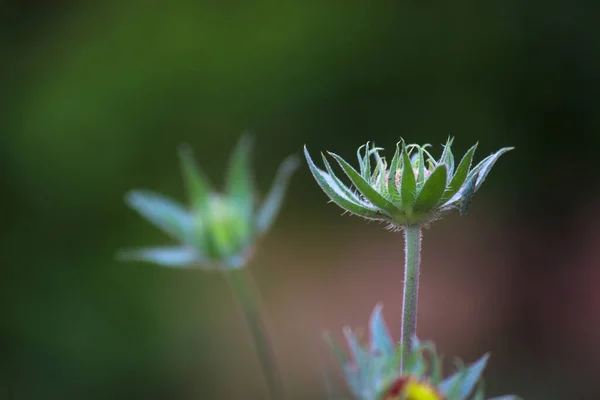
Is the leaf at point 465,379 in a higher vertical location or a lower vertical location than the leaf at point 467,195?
lower

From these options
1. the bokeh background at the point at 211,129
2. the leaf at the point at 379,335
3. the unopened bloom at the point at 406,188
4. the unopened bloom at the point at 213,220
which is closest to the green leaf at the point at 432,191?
the unopened bloom at the point at 406,188

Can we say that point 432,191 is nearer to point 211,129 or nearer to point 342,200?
point 342,200

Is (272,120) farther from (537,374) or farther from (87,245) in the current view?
(537,374)

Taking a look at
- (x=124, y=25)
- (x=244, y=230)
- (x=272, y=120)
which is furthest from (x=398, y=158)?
(x=124, y=25)

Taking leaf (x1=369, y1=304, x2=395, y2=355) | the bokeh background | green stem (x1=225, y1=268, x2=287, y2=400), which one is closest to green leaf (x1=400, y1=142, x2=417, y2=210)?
leaf (x1=369, y1=304, x2=395, y2=355)

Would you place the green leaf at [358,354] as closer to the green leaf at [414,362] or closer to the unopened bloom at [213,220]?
the green leaf at [414,362]

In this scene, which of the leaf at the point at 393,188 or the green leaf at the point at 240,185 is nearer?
the leaf at the point at 393,188
